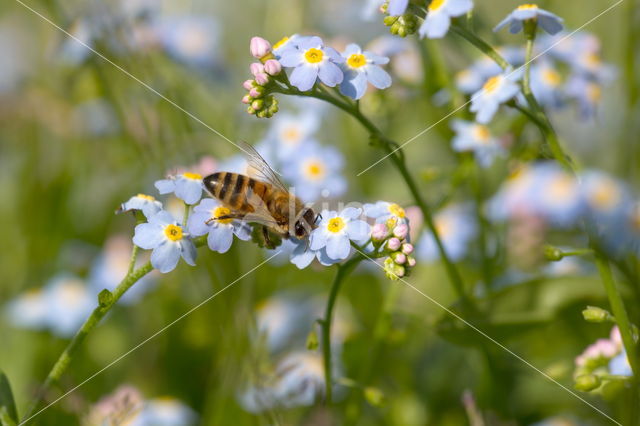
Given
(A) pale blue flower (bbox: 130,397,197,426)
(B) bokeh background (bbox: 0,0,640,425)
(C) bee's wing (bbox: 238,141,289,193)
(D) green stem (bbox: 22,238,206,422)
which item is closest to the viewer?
(D) green stem (bbox: 22,238,206,422)

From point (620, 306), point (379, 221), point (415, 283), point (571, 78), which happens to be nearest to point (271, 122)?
point (415, 283)

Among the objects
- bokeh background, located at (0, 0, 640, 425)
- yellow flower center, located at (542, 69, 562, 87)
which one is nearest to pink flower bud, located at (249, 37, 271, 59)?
bokeh background, located at (0, 0, 640, 425)

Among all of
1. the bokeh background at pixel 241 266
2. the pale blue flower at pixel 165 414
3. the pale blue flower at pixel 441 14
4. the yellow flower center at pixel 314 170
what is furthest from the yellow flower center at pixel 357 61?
the pale blue flower at pixel 165 414

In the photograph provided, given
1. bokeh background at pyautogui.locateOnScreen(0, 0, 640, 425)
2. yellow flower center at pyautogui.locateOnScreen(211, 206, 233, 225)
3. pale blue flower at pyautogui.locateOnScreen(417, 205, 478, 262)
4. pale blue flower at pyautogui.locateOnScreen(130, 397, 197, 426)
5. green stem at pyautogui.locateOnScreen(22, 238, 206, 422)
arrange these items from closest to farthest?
1. green stem at pyautogui.locateOnScreen(22, 238, 206, 422)
2. yellow flower center at pyautogui.locateOnScreen(211, 206, 233, 225)
3. bokeh background at pyautogui.locateOnScreen(0, 0, 640, 425)
4. pale blue flower at pyautogui.locateOnScreen(130, 397, 197, 426)
5. pale blue flower at pyautogui.locateOnScreen(417, 205, 478, 262)

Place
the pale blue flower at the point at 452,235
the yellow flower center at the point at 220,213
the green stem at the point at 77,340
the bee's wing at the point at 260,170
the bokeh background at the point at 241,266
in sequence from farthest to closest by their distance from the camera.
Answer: the pale blue flower at the point at 452,235
the bokeh background at the point at 241,266
the bee's wing at the point at 260,170
the yellow flower center at the point at 220,213
the green stem at the point at 77,340

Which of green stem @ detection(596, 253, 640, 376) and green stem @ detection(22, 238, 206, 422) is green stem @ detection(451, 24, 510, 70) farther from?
green stem @ detection(22, 238, 206, 422)

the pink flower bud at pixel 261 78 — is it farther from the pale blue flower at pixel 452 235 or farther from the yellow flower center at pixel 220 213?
the pale blue flower at pixel 452 235

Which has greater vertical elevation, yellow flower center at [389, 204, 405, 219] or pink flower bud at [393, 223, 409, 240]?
yellow flower center at [389, 204, 405, 219]
